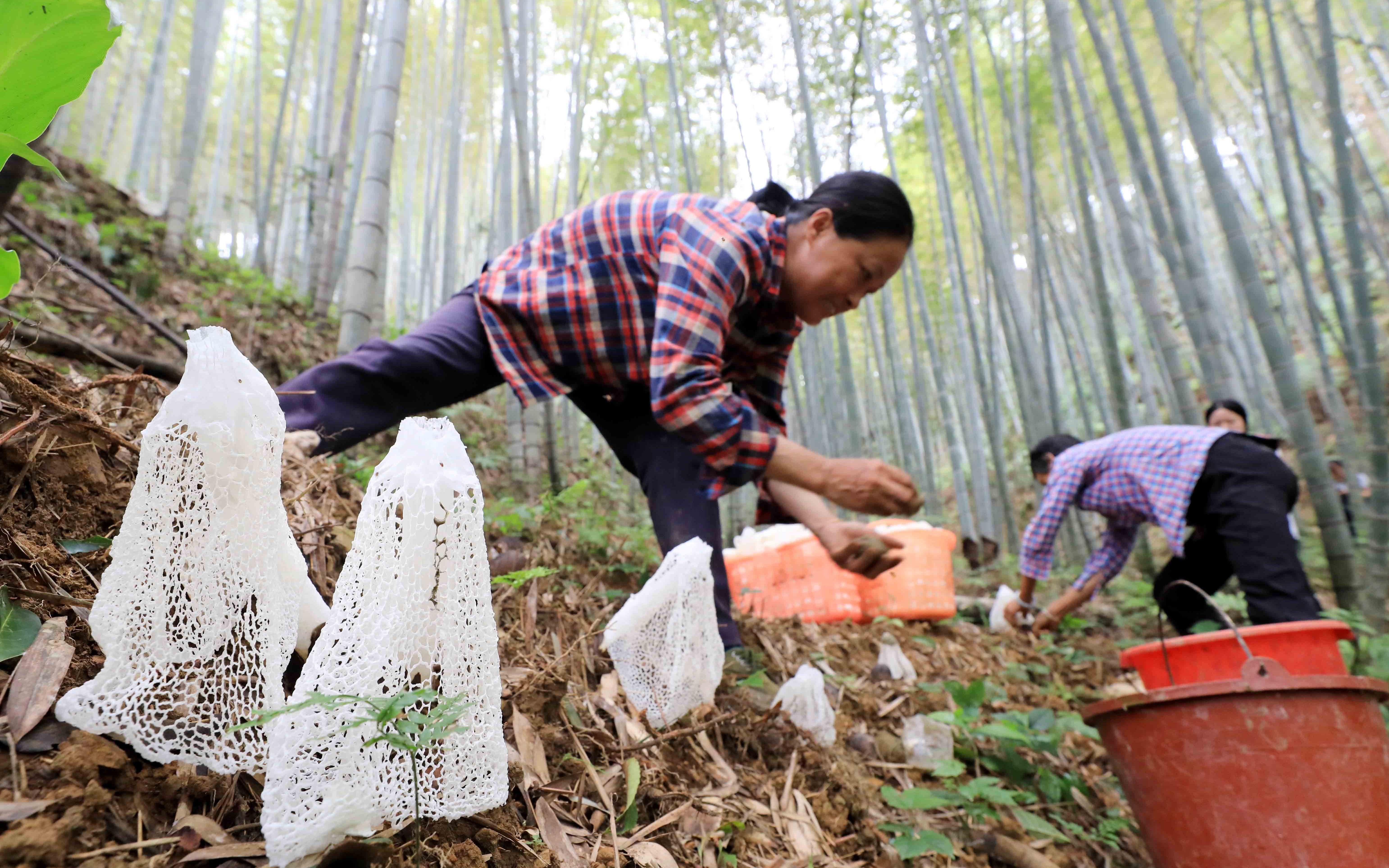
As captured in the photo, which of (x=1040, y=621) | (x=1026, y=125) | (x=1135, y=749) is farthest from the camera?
(x=1026, y=125)

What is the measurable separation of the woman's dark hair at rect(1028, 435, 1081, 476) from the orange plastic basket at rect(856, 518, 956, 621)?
111 cm

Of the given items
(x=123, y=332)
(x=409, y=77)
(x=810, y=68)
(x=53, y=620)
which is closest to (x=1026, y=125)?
(x=810, y=68)

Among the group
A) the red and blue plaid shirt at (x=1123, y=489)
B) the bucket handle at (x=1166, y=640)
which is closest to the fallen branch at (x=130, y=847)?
the bucket handle at (x=1166, y=640)

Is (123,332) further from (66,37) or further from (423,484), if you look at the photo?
(423,484)

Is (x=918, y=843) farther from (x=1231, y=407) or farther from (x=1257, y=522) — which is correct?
(x=1231, y=407)

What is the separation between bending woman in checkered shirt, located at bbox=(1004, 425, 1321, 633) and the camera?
8.41 ft

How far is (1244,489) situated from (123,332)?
15.5ft

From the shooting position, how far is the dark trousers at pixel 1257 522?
99.0 inches

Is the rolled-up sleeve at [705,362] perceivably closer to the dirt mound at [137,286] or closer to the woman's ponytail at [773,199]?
the woman's ponytail at [773,199]

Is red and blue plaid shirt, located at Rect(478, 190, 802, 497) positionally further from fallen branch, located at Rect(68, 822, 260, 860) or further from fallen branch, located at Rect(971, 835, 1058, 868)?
fallen branch, located at Rect(68, 822, 260, 860)

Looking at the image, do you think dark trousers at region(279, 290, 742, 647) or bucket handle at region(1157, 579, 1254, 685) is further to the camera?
dark trousers at region(279, 290, 742, 647)

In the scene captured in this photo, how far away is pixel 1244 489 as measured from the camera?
8.66ft

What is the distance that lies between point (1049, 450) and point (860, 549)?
117 inches

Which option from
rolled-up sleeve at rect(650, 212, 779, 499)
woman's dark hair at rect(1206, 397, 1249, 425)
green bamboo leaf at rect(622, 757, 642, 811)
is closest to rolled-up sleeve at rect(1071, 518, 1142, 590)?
woman's dark hair at rect(1206, 397, 1249, 425)
